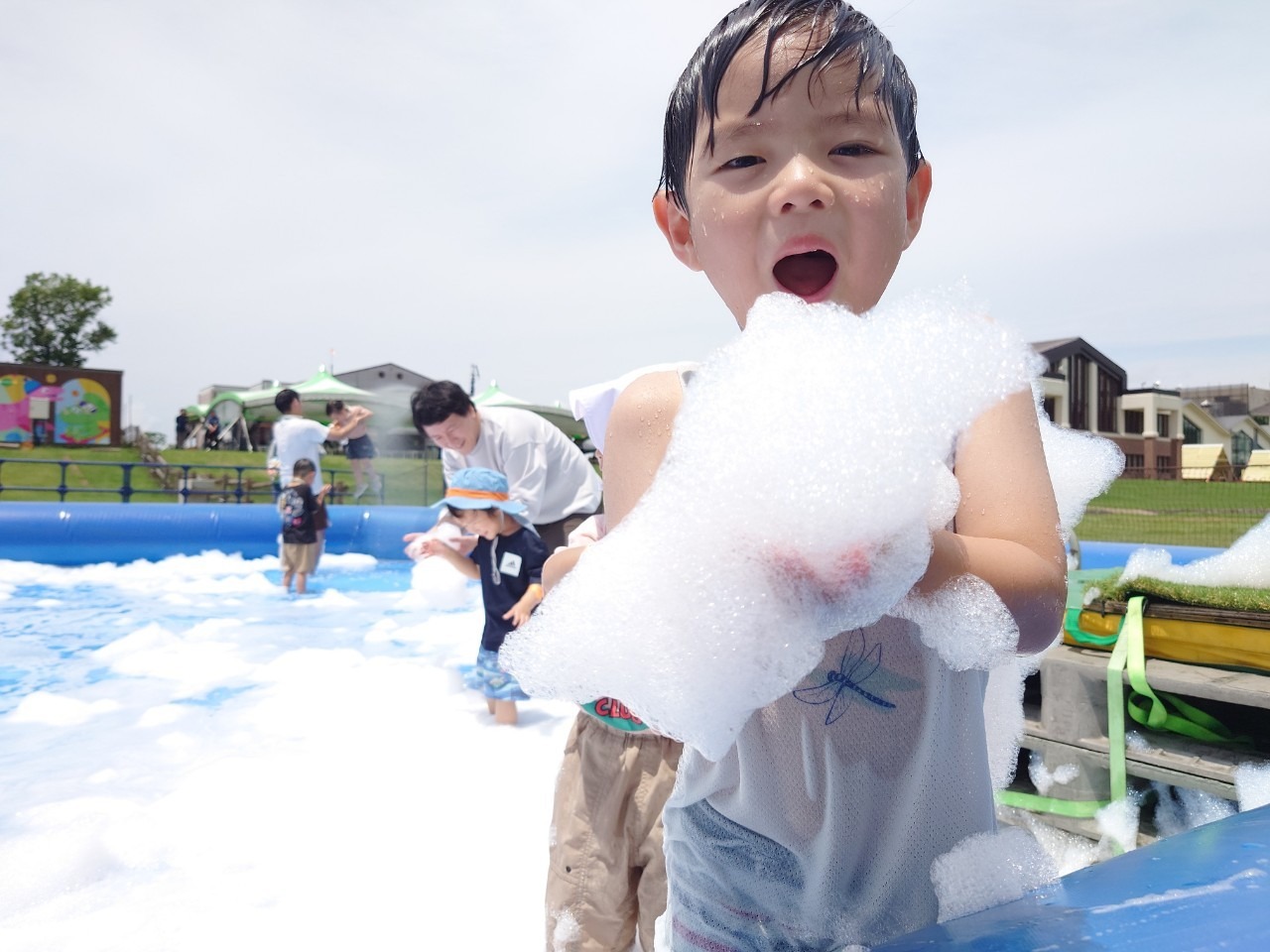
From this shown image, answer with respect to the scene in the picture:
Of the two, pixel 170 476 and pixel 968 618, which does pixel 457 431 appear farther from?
pixel 170 476

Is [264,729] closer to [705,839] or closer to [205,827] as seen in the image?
[205,827]

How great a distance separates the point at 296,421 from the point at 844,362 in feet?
29.0

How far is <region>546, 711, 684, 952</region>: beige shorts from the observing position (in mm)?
2084

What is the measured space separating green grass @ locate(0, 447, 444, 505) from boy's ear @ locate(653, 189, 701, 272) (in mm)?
11105

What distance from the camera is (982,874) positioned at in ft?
3.17

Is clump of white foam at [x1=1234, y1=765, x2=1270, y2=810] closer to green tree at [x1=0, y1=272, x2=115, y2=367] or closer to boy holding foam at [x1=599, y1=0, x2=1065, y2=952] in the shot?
boy holding foam at [x1=599, y1=0, x2=1065, y2=952]

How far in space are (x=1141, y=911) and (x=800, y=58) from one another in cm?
94

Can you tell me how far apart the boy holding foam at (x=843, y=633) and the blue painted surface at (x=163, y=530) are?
10.2 meters

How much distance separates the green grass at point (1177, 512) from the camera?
9.25 meters

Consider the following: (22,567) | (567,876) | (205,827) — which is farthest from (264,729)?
(22,567)

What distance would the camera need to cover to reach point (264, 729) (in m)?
4.64

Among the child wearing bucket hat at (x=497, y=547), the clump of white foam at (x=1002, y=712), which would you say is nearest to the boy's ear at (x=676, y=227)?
the clump of white foam at (x=1002, y=712)

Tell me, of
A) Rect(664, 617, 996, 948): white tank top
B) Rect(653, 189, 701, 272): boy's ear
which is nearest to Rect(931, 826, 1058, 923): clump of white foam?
Rect(664, 617, 996, 948): white tank top

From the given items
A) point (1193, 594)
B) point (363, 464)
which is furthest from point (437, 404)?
point (363, 464)
